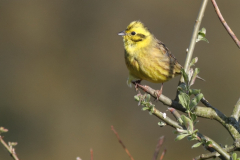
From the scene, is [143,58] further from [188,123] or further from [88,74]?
[88,74]

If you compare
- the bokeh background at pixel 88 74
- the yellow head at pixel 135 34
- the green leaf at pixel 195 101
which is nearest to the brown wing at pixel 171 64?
the yellow head at pixel 135 34

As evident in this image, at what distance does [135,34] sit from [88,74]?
14.7 ft

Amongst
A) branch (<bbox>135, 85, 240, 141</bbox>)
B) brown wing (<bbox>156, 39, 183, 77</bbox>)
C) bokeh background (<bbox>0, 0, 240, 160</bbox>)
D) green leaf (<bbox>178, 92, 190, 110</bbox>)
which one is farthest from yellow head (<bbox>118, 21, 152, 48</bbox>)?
bokeh background (<bbox>0, 0, 240, 160</bbox>)

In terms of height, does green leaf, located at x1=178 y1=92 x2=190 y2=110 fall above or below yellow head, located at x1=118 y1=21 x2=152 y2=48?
below

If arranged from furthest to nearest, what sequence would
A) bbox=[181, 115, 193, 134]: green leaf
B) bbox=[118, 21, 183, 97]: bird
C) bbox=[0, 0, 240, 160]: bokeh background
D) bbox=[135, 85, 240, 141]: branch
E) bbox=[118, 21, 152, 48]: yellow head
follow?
1. bbox=[0, 0, 240, 160]: bokeh background
2. bbox=[118, 21, 152, 48]: yellow head
3. bbox=[118, 21, 183, 97]: bird
4. bbox=[135, 85, 240, 141]: branch
5. bbox=[181, 115, 193, 134]: green leaf

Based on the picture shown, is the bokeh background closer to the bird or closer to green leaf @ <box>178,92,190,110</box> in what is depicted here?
the bird

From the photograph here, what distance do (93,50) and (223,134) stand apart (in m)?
3.29

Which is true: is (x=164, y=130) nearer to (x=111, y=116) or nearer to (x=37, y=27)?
(x=111, y=116)

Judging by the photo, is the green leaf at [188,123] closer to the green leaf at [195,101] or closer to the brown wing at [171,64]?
the green leaf at [195,101]

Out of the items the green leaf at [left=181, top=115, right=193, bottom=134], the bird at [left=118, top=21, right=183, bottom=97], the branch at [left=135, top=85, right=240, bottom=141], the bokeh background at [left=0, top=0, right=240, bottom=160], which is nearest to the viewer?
the green leaf at [left=181, top=115, right=193, bottom=134]

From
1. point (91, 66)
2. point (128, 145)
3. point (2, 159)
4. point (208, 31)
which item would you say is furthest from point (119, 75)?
point (2, 159)

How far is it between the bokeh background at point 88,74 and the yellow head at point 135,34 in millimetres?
3525

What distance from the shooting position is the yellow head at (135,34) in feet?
11.8

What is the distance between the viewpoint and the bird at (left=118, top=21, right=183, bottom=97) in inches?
137
